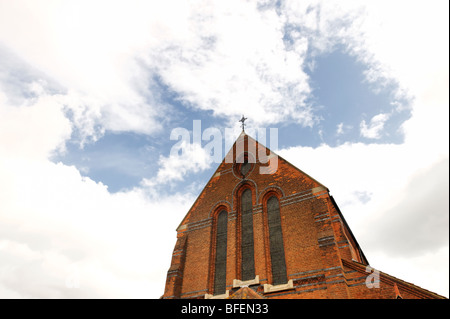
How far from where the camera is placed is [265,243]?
44.9ft

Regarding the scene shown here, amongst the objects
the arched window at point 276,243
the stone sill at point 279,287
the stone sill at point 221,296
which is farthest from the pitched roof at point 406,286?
the stone sill at point 221,296

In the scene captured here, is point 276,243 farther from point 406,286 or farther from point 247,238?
point 406,286

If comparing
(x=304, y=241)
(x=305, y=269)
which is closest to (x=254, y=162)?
(x=304, y=241)

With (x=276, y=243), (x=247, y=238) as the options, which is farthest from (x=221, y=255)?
(x=276, y=243)

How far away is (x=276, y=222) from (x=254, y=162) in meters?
4.17

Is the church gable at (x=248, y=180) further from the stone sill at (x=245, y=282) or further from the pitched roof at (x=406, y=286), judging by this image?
the pitched roof at (x=406, y=286)

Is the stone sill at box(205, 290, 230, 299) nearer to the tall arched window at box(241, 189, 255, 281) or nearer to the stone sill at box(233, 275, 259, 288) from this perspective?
the stone sill at box(233, 275, 259, 288)

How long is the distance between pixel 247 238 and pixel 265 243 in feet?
3.90


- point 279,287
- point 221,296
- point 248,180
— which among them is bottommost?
point 221,296

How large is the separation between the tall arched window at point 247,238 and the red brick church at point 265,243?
46 millimetres

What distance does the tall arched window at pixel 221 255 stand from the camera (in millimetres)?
13775
